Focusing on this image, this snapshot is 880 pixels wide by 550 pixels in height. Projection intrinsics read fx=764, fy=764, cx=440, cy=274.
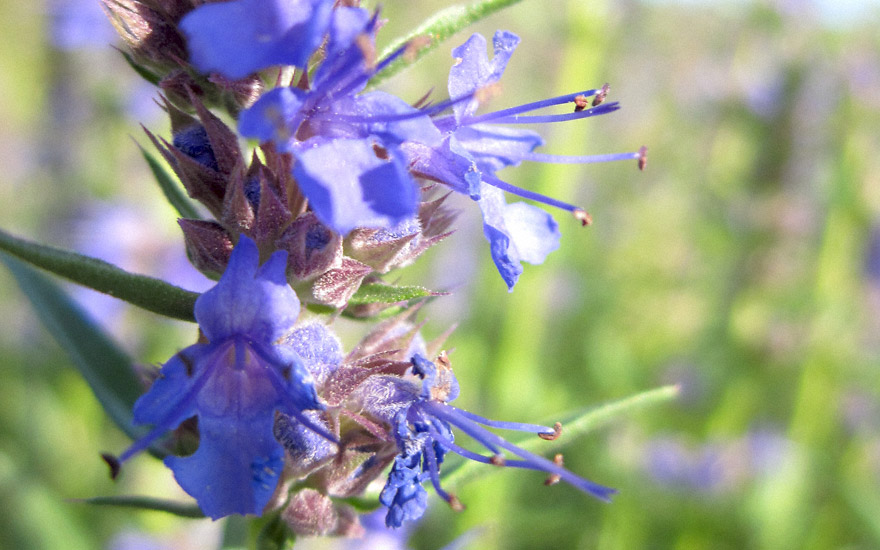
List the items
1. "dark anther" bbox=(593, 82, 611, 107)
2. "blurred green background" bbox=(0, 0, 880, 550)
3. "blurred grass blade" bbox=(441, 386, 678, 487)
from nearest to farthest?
"dark anther" bbox=(593, 82, 611, 107) < "blurred grass blade" bbox=(441, 386, 678, 487) < "blurred green background" bbox=(0, 0, 880, 550)

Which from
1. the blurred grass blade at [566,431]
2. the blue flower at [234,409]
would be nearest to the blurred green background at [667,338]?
the blurred grass blade at [566,431]

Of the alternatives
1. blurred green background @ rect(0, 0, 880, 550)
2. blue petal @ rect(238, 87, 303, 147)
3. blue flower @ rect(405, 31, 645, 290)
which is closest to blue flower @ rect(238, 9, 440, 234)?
blue petal @ rect(238, 87, 303, 147)

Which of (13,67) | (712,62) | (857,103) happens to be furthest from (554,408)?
(13,67)

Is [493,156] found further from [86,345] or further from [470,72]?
[86,345]

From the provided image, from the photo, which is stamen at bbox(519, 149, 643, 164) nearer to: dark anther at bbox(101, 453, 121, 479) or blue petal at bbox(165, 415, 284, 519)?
blue petal at bbox(165, 415, 284, 519)

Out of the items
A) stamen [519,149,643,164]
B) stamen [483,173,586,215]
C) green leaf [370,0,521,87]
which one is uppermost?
green leaf [370,0,521,87]

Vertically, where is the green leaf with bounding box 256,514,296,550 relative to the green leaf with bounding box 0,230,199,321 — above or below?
below
